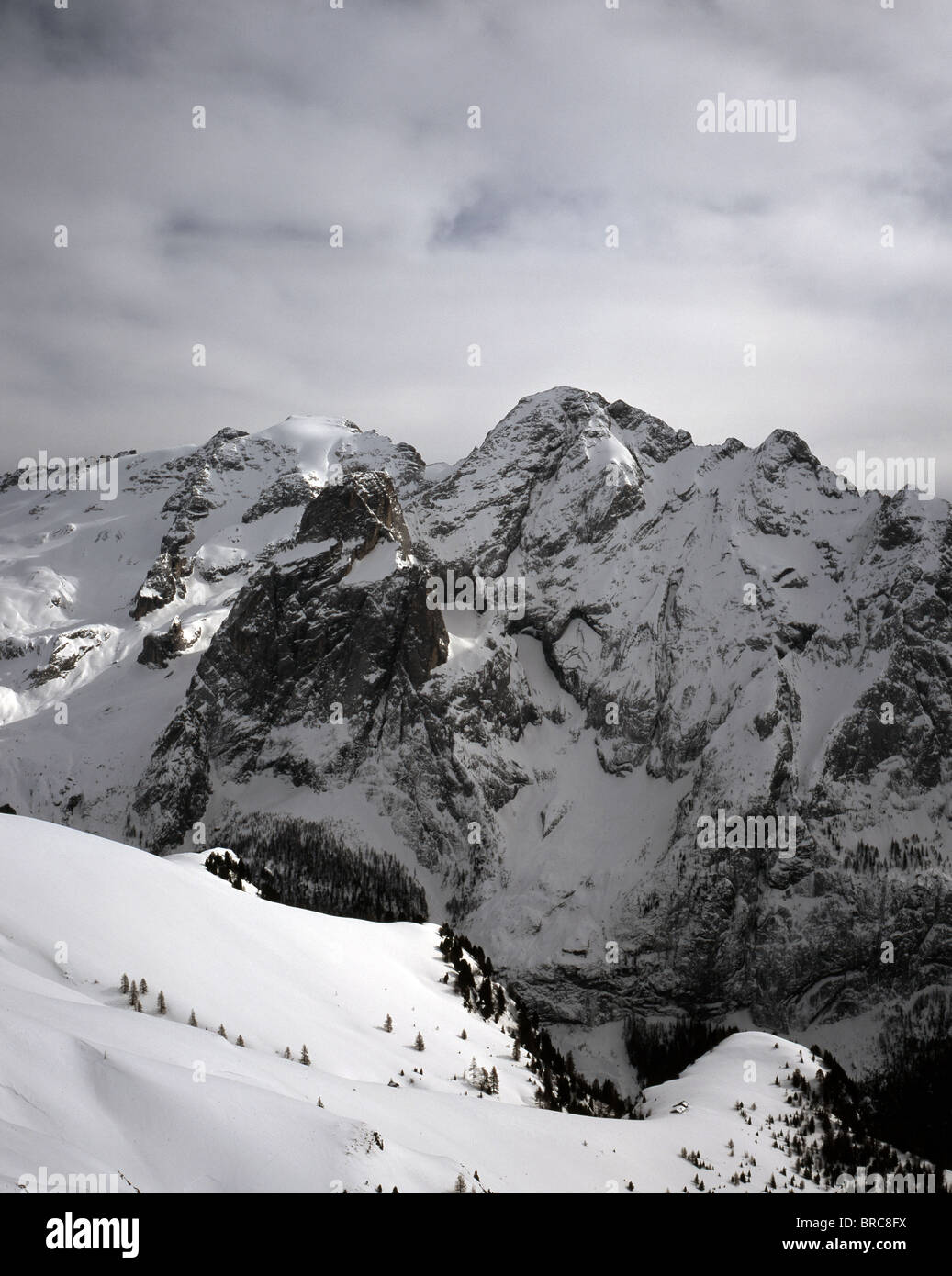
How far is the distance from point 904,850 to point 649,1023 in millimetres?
54410

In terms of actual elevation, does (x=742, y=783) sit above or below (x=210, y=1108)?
below

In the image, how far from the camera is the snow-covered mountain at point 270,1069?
24312 millimetres

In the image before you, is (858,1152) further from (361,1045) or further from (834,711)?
(834,711)

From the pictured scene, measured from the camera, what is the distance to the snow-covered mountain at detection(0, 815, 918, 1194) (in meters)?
24.3

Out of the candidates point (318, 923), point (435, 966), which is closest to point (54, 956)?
point (318, 923)

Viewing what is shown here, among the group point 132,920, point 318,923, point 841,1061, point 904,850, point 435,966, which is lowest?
point 841,1061

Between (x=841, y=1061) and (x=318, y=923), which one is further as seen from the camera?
(x=841, y=1061)

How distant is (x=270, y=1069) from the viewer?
3384 cm

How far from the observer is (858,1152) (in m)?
53.6

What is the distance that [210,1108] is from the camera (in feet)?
83.9
